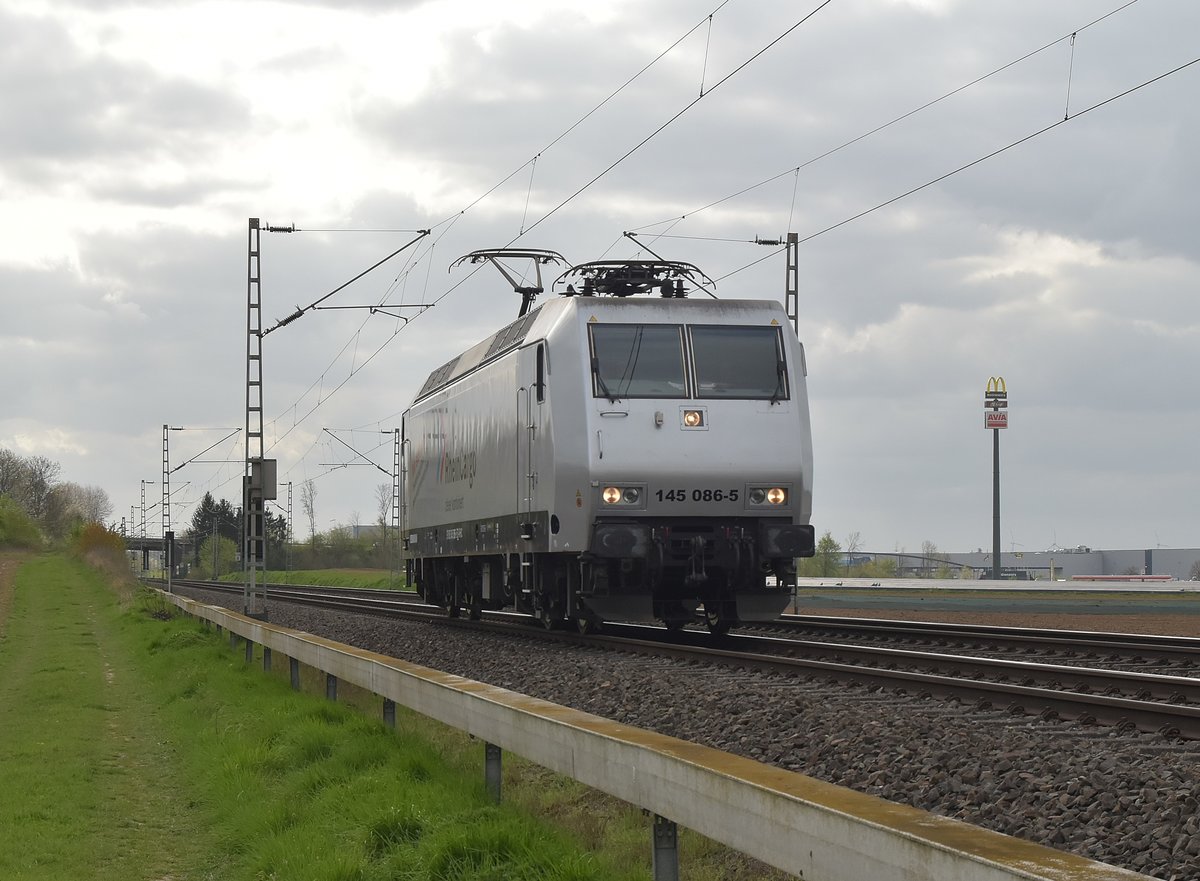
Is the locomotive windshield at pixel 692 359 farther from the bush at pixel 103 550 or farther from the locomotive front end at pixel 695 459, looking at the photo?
the bush at pixel 103 550

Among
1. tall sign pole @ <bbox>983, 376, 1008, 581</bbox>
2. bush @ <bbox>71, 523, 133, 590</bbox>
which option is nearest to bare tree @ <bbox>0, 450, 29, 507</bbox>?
bush @ <bbox>71, 523, 133, 590</bbox>

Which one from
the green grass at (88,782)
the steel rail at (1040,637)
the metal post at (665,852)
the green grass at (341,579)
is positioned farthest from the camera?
the green grass at (341,579)

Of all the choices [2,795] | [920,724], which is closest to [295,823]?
[2,795]

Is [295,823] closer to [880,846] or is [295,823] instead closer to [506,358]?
[880,846]

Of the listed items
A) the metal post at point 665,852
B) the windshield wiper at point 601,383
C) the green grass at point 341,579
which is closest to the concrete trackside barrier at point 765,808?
the metal post at point 665,852

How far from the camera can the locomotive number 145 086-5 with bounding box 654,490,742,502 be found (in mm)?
16875

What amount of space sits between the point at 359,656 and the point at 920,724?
453 cm

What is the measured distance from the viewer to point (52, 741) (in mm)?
13000

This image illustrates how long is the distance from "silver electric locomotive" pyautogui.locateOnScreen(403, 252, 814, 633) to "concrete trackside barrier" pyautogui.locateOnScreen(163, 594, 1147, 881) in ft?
27.1

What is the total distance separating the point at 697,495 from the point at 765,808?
12.3m

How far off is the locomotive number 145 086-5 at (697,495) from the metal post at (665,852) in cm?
1113

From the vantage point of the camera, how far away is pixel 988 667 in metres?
13.2

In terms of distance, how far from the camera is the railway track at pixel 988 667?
33.2ft

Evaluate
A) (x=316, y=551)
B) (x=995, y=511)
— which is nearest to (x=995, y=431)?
(x=995, y=511)
